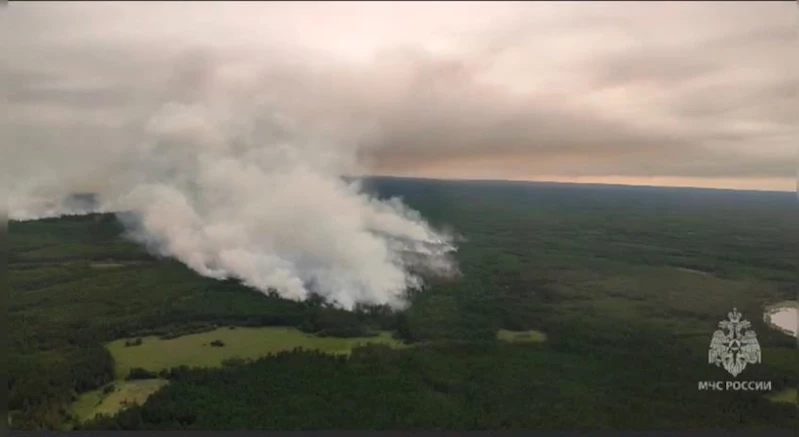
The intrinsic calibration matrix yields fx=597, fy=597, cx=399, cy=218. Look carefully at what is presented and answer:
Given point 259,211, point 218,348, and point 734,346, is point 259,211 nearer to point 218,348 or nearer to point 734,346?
Result: point 218,348

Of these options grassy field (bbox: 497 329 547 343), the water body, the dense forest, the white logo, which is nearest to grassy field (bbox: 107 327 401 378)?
the dense forest

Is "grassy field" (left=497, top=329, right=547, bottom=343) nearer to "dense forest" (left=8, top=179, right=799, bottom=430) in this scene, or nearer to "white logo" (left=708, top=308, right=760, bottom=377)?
"dense forest" (left=8, top=179, right=799, bottom=430)

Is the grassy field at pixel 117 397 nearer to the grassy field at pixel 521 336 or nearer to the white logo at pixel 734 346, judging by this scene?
the grassy field at pixel 521 336

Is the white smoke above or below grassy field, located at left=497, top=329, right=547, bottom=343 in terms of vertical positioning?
above

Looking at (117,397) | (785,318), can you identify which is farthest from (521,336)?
(117,397)

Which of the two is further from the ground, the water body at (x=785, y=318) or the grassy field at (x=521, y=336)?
the water body at (x=785, y=318)

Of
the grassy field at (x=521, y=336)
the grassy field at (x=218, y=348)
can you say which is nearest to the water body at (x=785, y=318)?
the grassy field at (x=521, y=336)

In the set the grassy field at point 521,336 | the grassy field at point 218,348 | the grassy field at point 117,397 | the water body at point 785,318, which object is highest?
the water body at point 785,318
